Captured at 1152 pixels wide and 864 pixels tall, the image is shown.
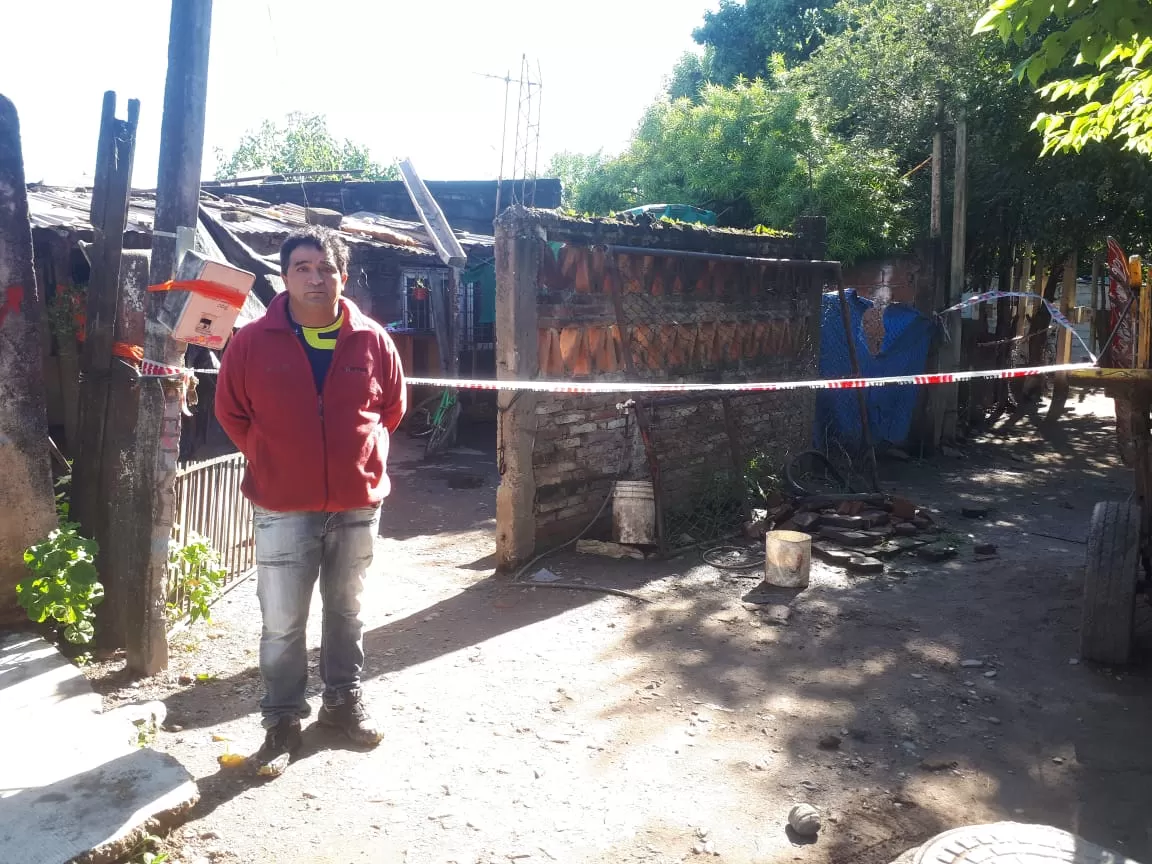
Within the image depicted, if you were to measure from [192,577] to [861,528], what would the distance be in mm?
4940

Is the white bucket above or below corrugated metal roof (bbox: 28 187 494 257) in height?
below

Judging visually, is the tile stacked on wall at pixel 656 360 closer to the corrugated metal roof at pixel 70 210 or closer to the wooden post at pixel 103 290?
the wooden post at pixel 103 290

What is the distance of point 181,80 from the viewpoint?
13.0 ft

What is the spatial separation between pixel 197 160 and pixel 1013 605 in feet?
17.6

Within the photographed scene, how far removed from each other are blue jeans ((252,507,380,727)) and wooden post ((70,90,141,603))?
125 centimetres

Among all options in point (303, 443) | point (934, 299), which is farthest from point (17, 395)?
point (934, 299)

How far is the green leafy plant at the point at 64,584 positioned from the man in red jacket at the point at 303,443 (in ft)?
3.64

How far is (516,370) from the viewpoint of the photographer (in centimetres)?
592

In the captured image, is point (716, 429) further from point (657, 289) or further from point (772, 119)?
point (772, 119)

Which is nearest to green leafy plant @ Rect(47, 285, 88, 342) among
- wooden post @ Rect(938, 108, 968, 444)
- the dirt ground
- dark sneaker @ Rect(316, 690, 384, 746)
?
the dirt ground

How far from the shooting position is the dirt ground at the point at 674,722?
9.89 feet

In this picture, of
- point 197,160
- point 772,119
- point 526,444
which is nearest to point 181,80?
point 197,160

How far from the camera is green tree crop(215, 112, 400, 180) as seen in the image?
45000 mm

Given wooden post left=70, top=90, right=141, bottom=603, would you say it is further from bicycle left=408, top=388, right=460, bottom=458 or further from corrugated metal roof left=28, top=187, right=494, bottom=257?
bicycle left=408, top=388, right=460, bottom=458
